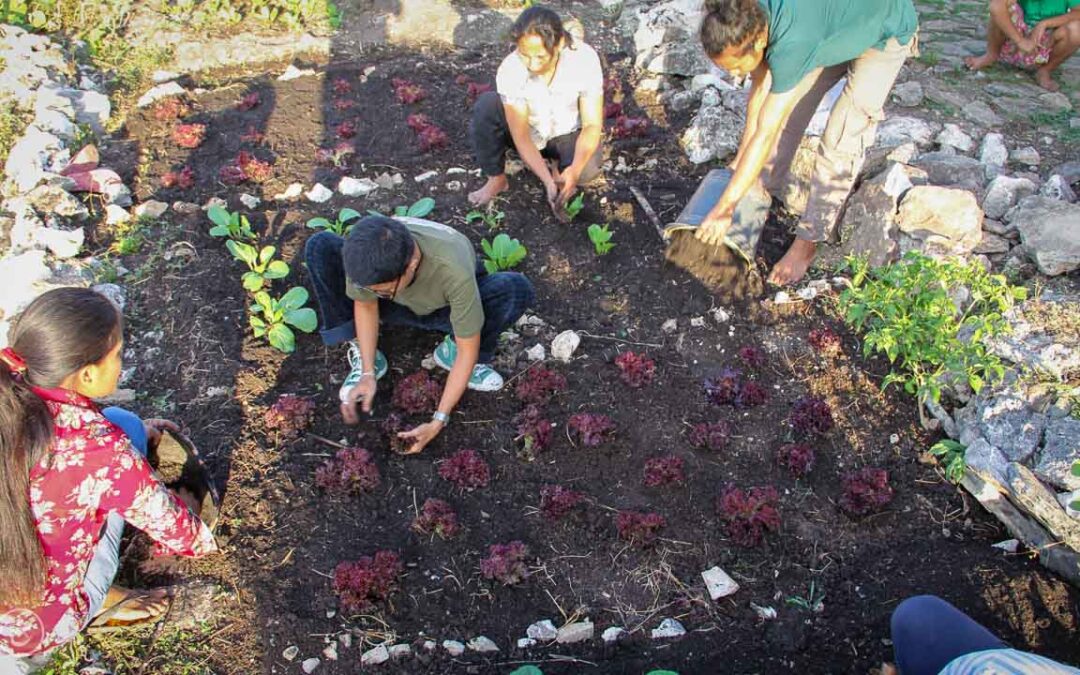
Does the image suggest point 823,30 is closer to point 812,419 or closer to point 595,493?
point 812,419

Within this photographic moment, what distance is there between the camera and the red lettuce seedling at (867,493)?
3.56 m

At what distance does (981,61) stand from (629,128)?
131 inches

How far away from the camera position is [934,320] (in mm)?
3871

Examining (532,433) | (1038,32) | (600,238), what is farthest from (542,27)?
(1038,32)

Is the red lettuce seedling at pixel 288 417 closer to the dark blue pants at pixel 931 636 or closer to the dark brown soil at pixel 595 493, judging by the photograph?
the dark brown soil at pixel 595 493

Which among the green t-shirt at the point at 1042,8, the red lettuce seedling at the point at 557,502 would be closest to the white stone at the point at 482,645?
the red lettuce seedling at the point at 557,502

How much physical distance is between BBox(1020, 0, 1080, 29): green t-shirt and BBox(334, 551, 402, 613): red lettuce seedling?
22.7ft

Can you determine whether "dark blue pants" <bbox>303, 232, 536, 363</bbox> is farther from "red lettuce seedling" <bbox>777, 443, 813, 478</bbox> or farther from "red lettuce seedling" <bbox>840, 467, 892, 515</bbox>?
"red lettuce seedling" <bbox>840, 467, 892, 515</bbox>

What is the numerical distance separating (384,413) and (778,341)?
2357 millimetres

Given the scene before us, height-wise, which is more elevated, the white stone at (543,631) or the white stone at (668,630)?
the white stone at (668,630)

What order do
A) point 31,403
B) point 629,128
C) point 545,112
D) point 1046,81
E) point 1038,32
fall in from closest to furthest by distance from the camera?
A: point 31,403 < point 545,112 < point 629,128 < point 1038,32 < point 1046,81

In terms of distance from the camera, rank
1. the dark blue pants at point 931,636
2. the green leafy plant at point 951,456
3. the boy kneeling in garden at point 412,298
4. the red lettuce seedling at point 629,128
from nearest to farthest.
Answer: the dark blue pants at point 931,636 < the boy kneeling in garden at point 412,298 < the green leafy plant at point 951,456 < the red lettuce seedling at point 629,128

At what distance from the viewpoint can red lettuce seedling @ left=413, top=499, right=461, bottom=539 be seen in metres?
3.50

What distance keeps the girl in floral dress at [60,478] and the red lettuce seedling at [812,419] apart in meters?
3.02
